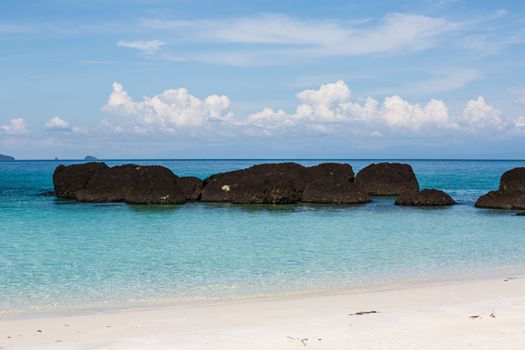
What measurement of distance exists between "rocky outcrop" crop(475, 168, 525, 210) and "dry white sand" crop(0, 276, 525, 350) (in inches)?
811

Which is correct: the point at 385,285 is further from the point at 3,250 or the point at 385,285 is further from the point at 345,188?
the point at 345,188

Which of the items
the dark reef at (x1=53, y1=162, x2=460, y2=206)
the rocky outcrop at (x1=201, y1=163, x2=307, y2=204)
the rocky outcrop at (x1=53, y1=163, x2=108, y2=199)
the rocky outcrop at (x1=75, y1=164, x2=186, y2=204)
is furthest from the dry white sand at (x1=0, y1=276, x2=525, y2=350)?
the rocky outcrop at (x1=53, y1=163, x2=108, y2=199)

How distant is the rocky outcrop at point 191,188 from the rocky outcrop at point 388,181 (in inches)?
420

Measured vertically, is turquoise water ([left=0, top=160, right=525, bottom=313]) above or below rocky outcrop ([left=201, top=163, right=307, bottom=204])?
below

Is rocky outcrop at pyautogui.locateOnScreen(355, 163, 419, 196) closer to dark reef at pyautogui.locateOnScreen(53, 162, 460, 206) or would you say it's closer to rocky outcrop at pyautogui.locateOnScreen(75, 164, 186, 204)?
dark reef at pyautogui.locateOnScreen(53, 162, 460, 206)

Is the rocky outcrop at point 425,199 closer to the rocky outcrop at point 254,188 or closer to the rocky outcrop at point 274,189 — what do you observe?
the rocky outcrop at point 274,189

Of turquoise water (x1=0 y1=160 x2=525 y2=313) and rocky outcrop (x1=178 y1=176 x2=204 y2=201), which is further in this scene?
rocky outcrop (x1=178 y1=176 x2=204 y2=201)

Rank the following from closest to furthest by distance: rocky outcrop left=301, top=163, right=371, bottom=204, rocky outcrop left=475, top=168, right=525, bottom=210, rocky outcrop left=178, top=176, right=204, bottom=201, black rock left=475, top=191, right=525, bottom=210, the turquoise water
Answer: the turquoise water, black rock left=475, top=191, right=525, bottom=210, rocky outcrop left=475, top=168, right=525, bottom=210, rocky outcrop left=301, top=163, right=371, bottom=204, rocky outcrop left=178, top=176, right=204, bottom=201

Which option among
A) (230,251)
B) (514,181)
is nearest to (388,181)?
(514,181)

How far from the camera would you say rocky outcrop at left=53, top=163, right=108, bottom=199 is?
124 feet

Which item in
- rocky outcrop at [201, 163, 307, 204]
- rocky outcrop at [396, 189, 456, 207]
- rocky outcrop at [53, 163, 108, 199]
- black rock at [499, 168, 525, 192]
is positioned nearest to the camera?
rocky outcrop at [396, 189, 456, 207]

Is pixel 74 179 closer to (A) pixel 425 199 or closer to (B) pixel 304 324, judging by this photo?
(A) pixel 425 199

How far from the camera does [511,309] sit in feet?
31.3

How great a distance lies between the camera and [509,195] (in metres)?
31.2
